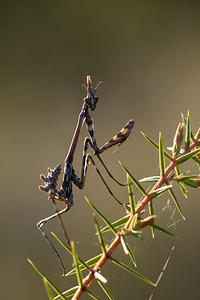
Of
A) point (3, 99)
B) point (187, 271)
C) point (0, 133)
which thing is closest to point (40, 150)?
point (0, 133)

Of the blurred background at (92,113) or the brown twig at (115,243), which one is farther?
the blurred background at (92,113)

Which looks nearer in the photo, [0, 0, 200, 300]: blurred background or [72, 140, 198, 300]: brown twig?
[72, 140, 198, 300]: brown twig

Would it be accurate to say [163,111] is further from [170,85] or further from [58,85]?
[58,85]

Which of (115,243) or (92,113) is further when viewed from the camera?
(92,113)

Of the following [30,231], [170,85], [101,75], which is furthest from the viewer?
[101,75]

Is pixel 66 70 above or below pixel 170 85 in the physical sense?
above

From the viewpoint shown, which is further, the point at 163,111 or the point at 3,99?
the point at 3,99

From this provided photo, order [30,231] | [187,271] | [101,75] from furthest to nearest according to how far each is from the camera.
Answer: [101,75], [30,231], [187,271]

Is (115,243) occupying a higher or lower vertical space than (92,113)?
lower
